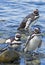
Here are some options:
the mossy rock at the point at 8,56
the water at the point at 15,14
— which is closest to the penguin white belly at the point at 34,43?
the water at the point at 15,14

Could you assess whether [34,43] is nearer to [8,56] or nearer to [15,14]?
[8,56]

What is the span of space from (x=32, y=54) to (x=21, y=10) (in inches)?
394

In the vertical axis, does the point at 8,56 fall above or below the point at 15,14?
below

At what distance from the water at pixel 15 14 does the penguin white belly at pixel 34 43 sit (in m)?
0.34

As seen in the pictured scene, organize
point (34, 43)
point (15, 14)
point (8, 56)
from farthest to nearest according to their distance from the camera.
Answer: point (15, 14)
point (34, 43)
point (8, 56)

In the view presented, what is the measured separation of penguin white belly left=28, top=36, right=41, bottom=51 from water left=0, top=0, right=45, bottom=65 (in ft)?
1.12

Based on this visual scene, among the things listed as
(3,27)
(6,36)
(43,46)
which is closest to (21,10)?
(3,27)

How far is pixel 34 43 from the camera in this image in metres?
14.5

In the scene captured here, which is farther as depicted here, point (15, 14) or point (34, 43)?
point (15, 14)

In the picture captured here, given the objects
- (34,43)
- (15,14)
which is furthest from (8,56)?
(15,14)

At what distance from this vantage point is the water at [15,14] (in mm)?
17680

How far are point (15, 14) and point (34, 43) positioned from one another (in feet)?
27.8

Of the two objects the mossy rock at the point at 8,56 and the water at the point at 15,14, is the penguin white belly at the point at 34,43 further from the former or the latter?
the mossy rock at the point at 8,56

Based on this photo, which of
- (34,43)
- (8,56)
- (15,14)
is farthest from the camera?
(15,14)
